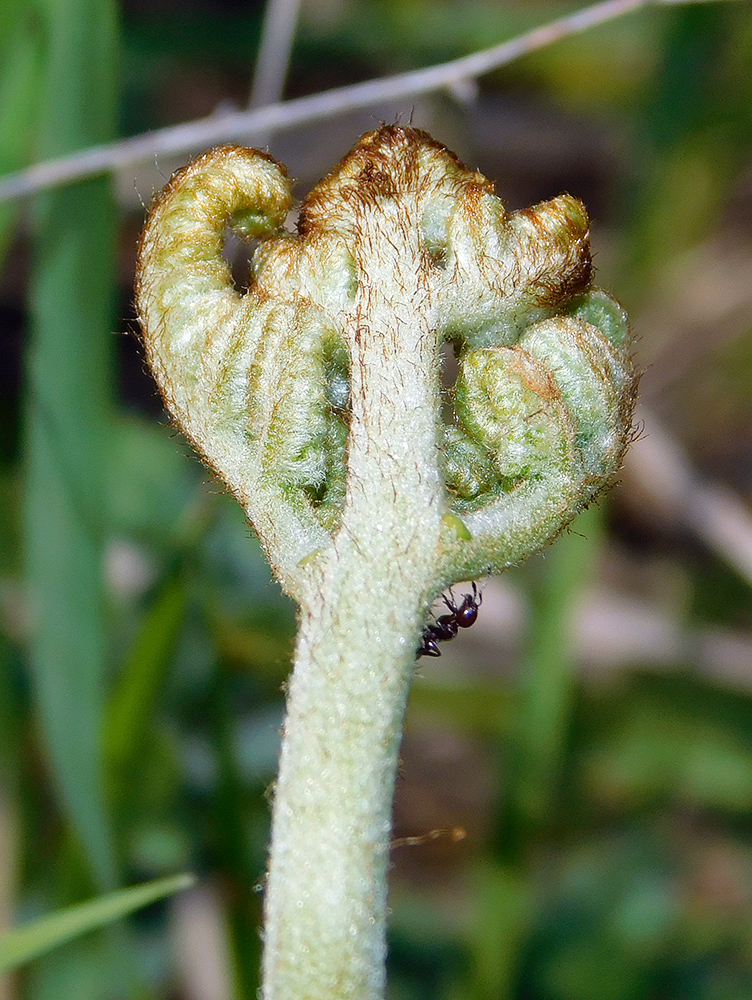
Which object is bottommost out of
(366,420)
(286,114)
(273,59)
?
(366,420)

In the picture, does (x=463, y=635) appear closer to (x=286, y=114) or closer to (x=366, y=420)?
(x=286, y=114)

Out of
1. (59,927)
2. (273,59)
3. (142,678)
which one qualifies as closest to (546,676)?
(142,678)

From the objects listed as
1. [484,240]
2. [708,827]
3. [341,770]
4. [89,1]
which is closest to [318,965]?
[341,770]

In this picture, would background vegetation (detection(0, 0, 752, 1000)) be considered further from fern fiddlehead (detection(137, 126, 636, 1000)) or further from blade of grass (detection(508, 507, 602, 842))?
fern fiddlehead (detection(137, 126, 636, 1000))

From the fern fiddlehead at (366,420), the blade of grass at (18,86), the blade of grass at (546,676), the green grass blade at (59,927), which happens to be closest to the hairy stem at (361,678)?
the fern fiddlehead at (366,420)

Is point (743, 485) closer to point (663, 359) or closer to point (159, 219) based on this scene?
→ point (663, 359)
